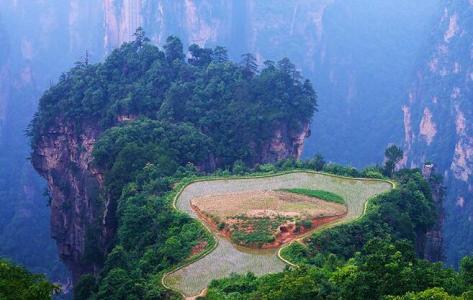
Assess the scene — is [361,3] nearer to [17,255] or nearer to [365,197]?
[17,255]

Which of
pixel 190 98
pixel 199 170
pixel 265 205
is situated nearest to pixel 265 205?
pixel 265 205

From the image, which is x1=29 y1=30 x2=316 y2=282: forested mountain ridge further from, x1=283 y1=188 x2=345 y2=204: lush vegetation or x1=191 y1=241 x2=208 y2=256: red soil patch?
x1=191 y1=241 x2=208 y2=256: red soil patch

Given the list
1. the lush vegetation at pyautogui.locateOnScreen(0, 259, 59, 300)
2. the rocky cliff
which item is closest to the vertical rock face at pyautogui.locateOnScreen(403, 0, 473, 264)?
the rocky cliff

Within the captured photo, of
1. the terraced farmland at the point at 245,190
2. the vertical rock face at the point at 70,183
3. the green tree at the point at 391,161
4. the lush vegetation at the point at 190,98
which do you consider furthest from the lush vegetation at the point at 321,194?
the vertical rock face at the point at 70,183

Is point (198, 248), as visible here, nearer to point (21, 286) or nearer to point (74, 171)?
point (21, 286)

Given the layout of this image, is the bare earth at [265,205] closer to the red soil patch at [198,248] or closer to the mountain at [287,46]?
the red soil patch at [198,248]

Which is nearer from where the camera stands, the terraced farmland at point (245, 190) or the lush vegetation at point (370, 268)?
the lush vegetation at point (370, 268)
